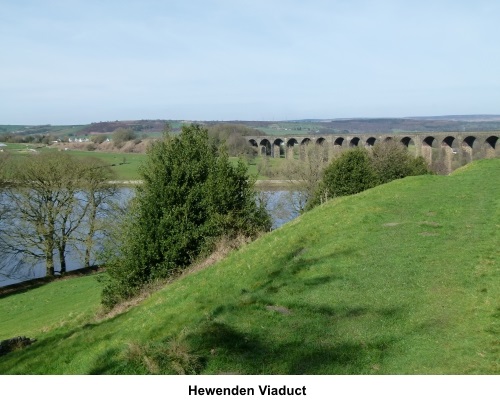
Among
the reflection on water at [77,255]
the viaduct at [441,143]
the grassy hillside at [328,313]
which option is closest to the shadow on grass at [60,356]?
the grassy hillside at [328,313]

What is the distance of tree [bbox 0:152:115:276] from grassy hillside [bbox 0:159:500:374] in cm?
2455

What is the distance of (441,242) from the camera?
14.1 meters

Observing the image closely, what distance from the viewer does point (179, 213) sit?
20.3 m

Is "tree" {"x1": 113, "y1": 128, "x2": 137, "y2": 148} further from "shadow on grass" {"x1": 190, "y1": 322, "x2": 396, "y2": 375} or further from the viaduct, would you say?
"shadow on grass" {"x1": 190, "y1": 322, "x2": 396, "y2": 375}

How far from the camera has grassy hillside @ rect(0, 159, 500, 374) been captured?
761cm

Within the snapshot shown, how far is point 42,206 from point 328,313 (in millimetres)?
34998

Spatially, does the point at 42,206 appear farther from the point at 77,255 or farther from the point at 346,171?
the point at 346,171

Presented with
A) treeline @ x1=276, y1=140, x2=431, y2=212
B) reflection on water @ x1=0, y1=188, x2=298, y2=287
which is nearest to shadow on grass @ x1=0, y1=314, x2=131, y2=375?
reflection on water @ x1=0, y1=188, x2=298, y2=287

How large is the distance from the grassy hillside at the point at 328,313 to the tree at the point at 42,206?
24.6 meters

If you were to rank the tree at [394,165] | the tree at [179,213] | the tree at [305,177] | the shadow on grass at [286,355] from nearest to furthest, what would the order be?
the shadow on grass at [286,355] → the tree at [179,213] → the tree at [394,165] → the tree at [305,177]

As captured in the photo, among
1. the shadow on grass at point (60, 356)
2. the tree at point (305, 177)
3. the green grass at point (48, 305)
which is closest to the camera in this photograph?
the shadow on grass at point (60, 356)

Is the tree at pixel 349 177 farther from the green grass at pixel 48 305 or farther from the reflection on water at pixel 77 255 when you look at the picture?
the green grass at pixel 48 305

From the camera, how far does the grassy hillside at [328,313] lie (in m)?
7.61

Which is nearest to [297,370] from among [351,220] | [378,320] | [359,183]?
[378,320]
